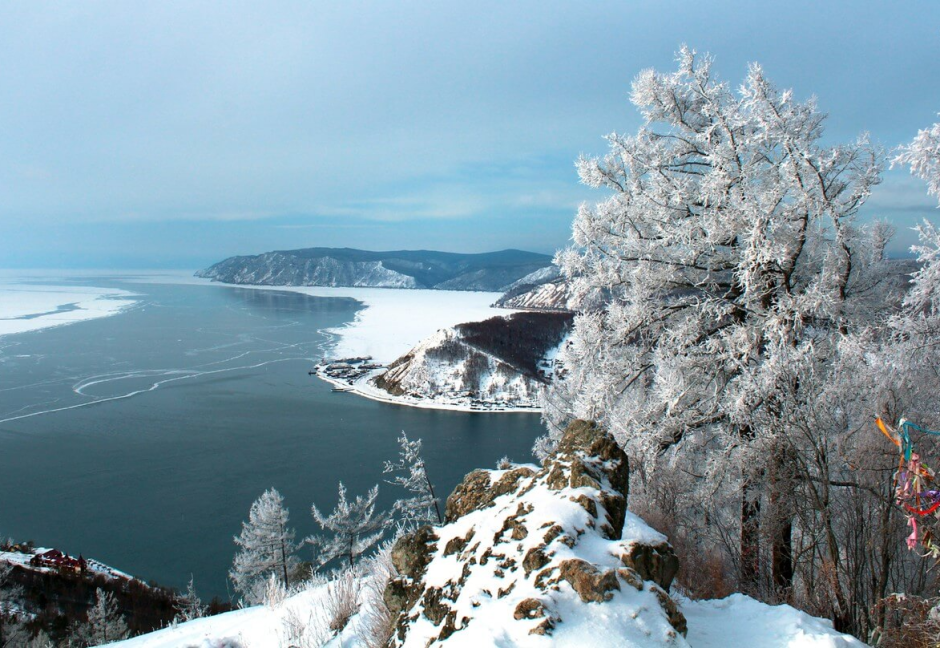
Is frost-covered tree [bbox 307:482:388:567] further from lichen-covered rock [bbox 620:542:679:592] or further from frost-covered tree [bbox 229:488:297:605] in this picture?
lichen-covered rock [bbox 620:542:679:592]

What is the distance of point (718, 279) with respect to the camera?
5410mm

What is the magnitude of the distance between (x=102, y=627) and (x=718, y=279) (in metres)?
15.4

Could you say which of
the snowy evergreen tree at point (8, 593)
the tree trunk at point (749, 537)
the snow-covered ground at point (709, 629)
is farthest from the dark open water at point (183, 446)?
the tree trunk at point (749, 537)

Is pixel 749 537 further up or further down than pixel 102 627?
further up

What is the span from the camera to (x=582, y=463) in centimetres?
407

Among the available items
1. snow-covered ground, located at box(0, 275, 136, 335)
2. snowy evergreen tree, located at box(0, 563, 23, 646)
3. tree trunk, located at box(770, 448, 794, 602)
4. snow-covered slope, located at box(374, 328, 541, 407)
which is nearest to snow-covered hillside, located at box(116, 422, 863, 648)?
tree trunk, located at box(770, 448, 794, 602)

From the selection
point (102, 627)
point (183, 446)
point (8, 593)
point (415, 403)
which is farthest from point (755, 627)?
point (415, 403)

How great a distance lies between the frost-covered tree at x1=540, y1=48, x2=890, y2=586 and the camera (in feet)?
15.3

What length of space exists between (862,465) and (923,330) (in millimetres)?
1171

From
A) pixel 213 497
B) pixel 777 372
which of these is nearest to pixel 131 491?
pixel 213 497

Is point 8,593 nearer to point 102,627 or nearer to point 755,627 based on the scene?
point 102,627

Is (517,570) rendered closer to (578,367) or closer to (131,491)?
(578,367)

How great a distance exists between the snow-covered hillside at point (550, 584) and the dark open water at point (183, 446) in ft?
65.2

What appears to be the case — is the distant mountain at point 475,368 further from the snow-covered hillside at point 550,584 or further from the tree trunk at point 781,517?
the snow-covered hillside at point 550,584
